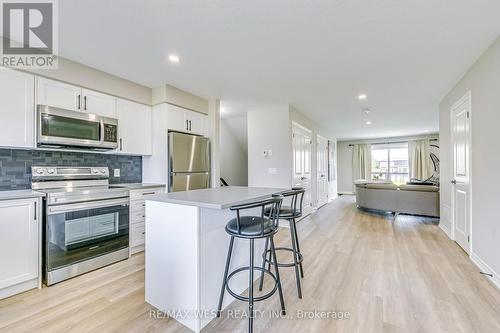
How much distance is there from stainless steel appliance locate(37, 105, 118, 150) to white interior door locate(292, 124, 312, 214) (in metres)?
3.32

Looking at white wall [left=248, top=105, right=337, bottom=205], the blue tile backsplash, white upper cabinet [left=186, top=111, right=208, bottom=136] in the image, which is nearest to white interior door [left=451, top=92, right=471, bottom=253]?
white wall [left=248, top=105, right=337, bottom=205]

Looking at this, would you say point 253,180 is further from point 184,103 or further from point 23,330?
point 23,330

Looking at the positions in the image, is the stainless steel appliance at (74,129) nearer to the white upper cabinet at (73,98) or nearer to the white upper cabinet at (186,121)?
the white upper cabinet at (73,98)

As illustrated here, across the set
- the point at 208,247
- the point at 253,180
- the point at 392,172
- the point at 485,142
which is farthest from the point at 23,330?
the point at 392,172

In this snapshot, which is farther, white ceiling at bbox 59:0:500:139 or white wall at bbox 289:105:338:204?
white wall at bbox 289:105:338:204

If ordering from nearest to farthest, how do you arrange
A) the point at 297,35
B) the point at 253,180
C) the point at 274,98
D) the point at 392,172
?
1. the point at 297,35
2. the point at 274,98
3. the point at 253,180
4. the point at 392,172

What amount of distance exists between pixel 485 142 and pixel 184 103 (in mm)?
3920

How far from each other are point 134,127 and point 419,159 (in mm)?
9720

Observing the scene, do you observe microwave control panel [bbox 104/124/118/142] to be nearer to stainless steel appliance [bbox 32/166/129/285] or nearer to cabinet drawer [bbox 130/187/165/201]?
stainless steel appliance [bbox 32/166/129/285]

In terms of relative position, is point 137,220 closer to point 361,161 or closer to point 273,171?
point 273,171

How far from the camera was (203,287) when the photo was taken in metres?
1.66

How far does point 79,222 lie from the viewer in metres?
2.46

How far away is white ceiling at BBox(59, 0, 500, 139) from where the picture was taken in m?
1.81

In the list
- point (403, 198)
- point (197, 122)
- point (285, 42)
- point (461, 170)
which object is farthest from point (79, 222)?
point (403, 198)
